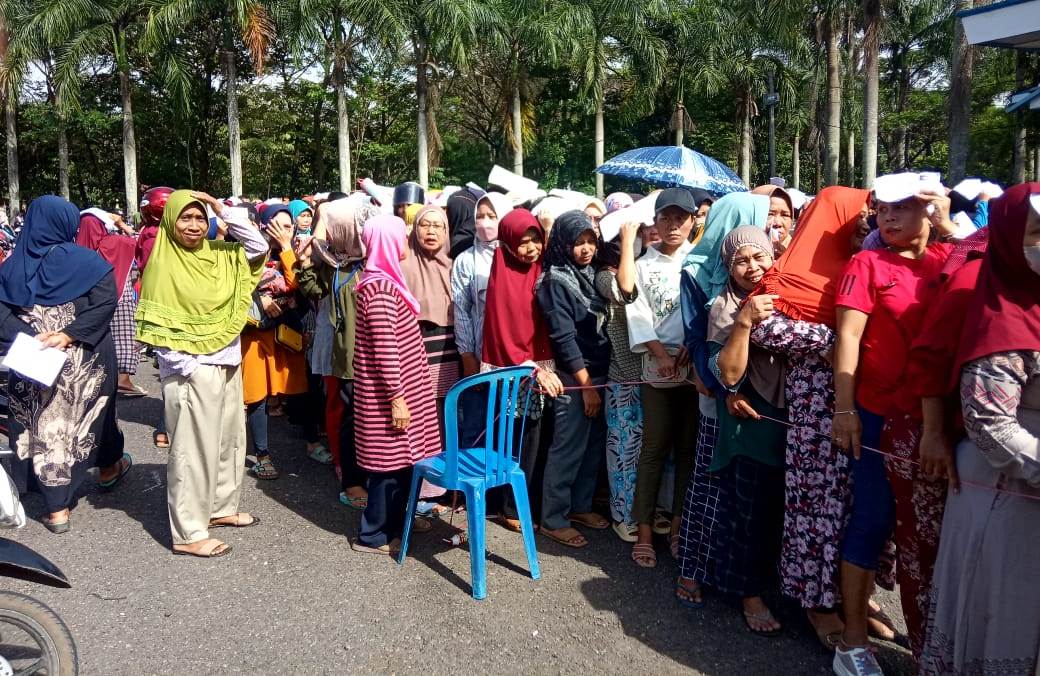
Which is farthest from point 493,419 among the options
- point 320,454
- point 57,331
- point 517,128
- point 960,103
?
point 517,128

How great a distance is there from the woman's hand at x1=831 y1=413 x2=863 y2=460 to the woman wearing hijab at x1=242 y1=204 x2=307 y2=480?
3577 mm

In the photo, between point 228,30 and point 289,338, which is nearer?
point 289,338

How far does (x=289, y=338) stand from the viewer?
525 cm

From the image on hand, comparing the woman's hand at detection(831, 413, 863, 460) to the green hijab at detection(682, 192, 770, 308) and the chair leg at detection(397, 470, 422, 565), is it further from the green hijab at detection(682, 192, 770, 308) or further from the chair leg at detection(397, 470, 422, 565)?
the chair leg at detection(397, 470, 422, 565)

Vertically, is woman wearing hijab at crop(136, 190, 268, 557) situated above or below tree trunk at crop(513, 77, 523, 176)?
below

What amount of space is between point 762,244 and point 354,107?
26.0 m

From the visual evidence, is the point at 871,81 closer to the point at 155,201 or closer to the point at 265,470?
the point at 155,201

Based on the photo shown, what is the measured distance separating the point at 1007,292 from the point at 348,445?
3459 mm

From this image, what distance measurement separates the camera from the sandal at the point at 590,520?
4.15m

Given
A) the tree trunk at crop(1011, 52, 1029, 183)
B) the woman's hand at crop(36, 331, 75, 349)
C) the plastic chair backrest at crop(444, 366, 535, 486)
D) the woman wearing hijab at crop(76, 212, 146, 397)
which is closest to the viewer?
the plastic chair backrest at crop(444, 366, 535, 486)

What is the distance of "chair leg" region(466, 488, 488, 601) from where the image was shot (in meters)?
3.35

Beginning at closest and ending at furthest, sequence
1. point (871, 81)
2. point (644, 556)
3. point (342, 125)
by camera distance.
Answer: point (644, 556) → point (871, 81) → point (342, 125)

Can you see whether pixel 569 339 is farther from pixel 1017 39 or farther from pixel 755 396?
pixel 1017 39

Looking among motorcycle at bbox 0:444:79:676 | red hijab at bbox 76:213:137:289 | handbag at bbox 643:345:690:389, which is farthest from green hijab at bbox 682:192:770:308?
red hijab at bbox 76:213:137:289
